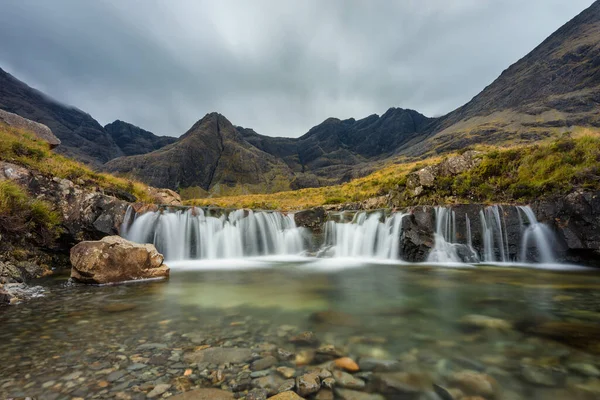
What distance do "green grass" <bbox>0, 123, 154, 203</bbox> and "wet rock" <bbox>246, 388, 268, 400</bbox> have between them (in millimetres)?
14162

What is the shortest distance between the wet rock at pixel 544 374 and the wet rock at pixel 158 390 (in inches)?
163

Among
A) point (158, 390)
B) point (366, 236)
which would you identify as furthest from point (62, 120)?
point (158, 390)

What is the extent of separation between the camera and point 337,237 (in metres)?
17.5

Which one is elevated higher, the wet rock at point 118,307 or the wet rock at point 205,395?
the wet rock at point 205,395

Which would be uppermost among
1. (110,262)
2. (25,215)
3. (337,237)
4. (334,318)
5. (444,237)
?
(25,215)

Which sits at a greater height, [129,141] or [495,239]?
[129,141]

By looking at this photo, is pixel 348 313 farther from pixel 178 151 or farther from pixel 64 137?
pixel 64 137

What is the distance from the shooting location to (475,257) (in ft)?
42.9

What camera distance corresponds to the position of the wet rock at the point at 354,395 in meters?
2.77

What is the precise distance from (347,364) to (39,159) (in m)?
16.8

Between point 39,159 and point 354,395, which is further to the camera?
point 39,159

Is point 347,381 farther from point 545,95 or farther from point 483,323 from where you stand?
point 545,95

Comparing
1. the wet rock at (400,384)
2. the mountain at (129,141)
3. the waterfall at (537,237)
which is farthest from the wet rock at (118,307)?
the mountain at (129,141)

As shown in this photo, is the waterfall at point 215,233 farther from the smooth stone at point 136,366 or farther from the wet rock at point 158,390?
the wet rock at point 158,390
